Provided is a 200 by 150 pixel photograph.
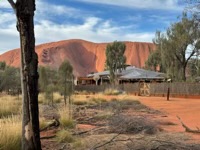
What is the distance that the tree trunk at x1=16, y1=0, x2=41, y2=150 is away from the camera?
21.3ft

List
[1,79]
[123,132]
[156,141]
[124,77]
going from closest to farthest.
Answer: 1. [156,141]
2. [123,132]
3. [1,79]
4. [124,77]

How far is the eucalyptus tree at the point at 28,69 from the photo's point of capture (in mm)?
6492

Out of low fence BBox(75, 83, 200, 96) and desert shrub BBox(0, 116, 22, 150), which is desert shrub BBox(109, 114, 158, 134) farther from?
low fence BBox(75, 83, 200, 96)

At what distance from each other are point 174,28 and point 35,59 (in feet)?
146

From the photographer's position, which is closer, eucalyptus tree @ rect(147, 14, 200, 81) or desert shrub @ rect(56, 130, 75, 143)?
desert shrub @ rect(56, 130, 75, 143)

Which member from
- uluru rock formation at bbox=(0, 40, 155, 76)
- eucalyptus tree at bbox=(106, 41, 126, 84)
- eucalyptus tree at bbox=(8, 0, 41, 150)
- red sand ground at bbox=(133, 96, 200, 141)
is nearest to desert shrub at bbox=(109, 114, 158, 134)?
red sand ground at bbox=(133, 96, 200, 141)

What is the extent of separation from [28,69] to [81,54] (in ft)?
507

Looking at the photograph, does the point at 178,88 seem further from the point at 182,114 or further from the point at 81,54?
the point at 81,54

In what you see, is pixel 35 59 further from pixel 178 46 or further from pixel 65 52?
pixel 65 52

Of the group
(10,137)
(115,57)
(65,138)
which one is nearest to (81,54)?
(115,57)

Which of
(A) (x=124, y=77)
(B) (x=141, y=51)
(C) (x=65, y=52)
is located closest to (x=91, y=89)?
(A) (x=124, y=77)

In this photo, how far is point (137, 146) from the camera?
8.02 m

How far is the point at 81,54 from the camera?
160875 millimetres

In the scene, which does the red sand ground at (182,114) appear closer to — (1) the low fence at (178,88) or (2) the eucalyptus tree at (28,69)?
(2) the eucalyptus tree at (28,69)
